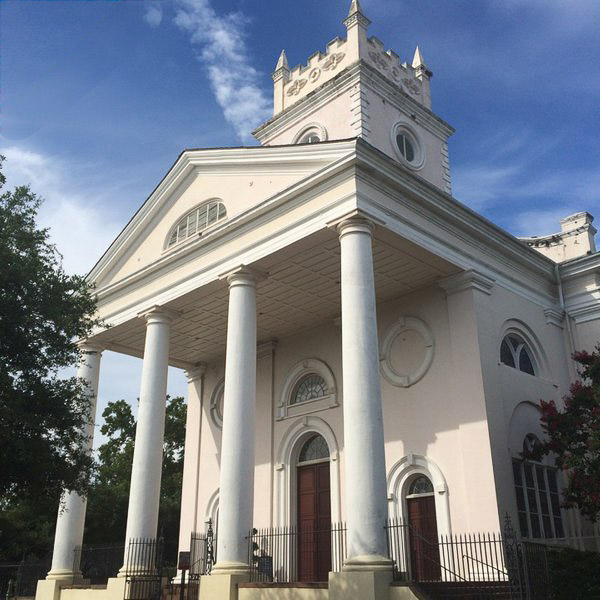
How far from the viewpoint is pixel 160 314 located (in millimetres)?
18375

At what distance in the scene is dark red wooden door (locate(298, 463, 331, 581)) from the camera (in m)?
18.1

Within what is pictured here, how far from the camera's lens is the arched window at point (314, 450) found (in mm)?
19234

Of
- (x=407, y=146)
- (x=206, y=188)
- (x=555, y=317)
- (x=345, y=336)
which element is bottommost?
(x=345, y=336)

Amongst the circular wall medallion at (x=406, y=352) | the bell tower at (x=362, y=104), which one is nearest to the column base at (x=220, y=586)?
the circular wall medallion at (x=406, y=352)

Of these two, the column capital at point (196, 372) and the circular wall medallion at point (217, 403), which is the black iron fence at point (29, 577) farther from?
the column capital at point (196, 372)

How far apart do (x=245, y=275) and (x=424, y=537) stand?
23.5 ft

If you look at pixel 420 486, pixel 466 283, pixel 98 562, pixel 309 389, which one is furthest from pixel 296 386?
pixel 98 562

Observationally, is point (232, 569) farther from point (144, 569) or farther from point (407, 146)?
point (407, 146)

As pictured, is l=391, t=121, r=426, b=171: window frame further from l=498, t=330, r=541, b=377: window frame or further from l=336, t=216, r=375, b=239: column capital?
l=336, t=216, r=375, b=239: column capital

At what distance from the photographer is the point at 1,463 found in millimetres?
11492

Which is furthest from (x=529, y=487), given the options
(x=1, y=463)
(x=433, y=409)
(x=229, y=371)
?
(x=1, y=463)

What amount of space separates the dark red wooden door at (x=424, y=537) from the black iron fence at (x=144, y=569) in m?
5.73

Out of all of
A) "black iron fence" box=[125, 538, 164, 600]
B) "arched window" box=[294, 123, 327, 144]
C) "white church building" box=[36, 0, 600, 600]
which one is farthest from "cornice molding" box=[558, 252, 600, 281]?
"black iron fence" box=[125, 538, 164, 600]

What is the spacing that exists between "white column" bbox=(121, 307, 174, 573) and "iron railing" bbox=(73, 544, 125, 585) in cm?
235
